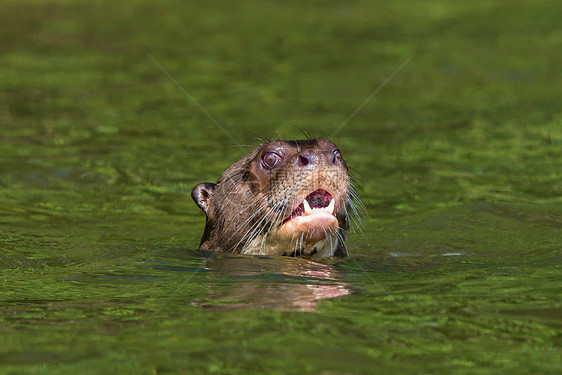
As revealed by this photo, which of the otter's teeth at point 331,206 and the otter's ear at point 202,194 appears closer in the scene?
the otter's teeth at point 331,206

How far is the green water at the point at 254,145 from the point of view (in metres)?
5.12

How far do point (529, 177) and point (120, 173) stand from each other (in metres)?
4.58

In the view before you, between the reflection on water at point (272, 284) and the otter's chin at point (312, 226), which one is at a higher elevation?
the otter's chin at point (312, 226)

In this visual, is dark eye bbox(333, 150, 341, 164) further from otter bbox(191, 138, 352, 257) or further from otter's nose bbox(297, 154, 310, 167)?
otter's nose bbox(297, 154, 310, 167)

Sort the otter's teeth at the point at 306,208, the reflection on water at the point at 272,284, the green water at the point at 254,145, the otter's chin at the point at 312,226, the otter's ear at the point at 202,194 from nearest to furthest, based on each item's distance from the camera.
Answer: the green water at the point at 254,145 < the reflection on water at the point at 272,284 < the otter's chin at the point at 312,226 < the otter's teeth at the point at 306,208 < the otter's ear at the point at 202,194

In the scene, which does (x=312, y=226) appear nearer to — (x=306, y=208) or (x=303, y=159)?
(x=306, y=208)

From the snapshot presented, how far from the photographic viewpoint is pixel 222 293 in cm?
632

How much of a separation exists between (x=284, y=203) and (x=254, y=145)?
0.99 meters

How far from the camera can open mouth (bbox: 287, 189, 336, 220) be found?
6.75 meters

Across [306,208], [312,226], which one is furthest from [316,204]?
[312,226]

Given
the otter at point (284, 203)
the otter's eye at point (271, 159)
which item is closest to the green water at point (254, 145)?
the otter at point (284, 203)

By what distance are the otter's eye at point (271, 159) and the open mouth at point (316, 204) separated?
40 cm

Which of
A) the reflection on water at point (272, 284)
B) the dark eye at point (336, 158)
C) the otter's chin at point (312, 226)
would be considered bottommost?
the reflection on water at point (272, 284)

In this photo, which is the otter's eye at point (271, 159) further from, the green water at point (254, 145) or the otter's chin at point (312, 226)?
the green water at point (254, 145)
